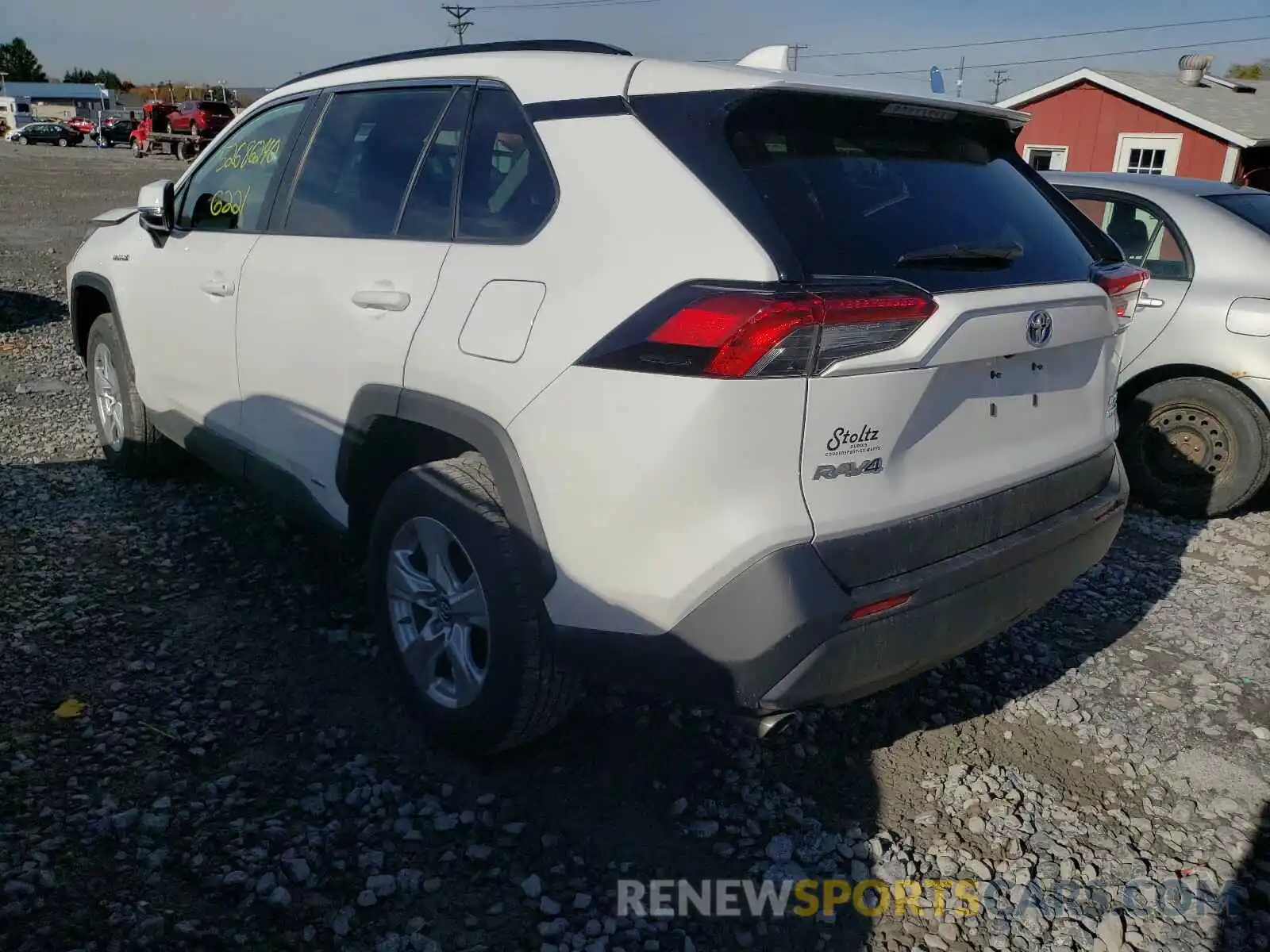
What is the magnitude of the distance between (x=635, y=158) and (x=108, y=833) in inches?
85.0

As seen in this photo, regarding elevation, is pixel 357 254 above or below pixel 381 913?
above

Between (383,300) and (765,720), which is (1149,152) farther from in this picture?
(765,720)

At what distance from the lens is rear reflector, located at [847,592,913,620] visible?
7.45 ft

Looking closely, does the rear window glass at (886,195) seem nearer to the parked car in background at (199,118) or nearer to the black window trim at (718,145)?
the black window trim at (718,145)

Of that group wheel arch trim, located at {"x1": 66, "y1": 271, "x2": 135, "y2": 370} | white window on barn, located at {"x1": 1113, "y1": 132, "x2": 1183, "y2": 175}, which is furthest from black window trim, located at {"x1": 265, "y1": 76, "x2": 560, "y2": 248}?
white window on barn, located at {"x1": 1113, "y1": 132, "x2": 1183, "y2": 175}

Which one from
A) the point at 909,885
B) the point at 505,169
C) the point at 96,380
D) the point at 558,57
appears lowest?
the point at 909,885

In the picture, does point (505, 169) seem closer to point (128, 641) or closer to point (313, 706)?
point (313, 706)

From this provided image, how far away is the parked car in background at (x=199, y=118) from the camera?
130ft

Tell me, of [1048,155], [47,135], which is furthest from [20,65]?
[1048,155]

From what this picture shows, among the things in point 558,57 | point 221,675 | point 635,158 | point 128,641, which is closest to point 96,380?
point 128,641

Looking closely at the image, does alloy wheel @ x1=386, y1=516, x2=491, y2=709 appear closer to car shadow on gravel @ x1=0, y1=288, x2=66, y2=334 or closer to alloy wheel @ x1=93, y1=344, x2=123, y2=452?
alloy wheel @ x1=93, y1=344, x2=123, y2=452

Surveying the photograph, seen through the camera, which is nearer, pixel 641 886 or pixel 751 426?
pixel 751 426

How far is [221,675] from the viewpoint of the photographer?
344 centimetres

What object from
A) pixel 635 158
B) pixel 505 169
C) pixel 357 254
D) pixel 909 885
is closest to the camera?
pixel 635 158
